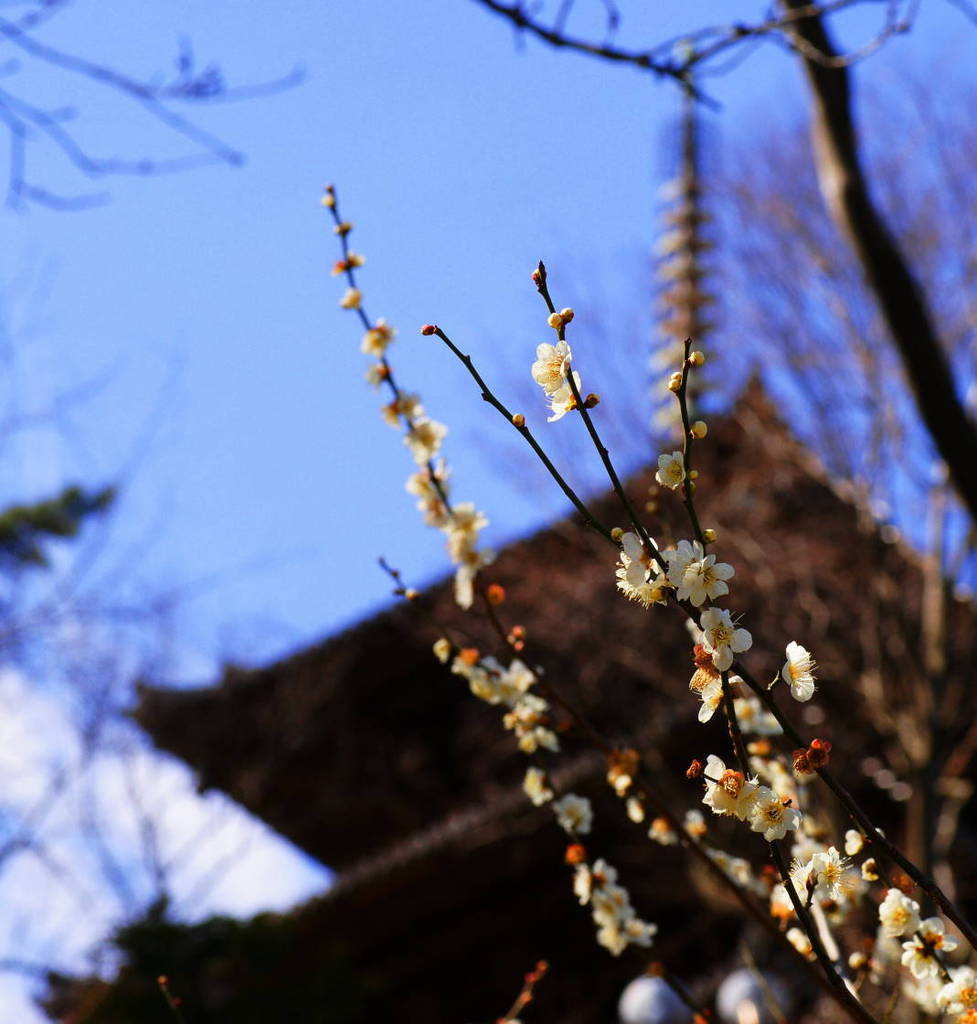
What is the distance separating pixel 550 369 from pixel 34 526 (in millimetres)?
10292

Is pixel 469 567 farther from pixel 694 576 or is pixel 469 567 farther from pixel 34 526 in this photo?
pixel 34 526

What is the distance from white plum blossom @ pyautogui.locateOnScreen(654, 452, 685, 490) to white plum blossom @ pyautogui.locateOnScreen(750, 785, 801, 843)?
341mm

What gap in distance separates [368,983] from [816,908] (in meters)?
4.37

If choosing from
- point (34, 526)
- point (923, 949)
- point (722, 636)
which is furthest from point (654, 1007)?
point (34, 526)

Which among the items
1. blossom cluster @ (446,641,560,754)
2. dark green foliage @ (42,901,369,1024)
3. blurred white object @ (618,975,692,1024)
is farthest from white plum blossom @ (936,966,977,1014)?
dark green foliage @ (42,901,369,1024)

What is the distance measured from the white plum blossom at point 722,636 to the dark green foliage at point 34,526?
10167 mm

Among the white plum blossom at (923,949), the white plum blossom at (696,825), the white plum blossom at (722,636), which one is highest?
the white plum blossom at (722,636)

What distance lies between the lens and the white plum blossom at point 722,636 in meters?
1.27

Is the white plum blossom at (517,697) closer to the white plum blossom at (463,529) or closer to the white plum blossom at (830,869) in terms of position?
the white plum blossom at (463,529)

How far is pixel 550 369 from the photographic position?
139cm

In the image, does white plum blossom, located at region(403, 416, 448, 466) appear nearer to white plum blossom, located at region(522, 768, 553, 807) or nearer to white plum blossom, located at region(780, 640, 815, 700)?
white plum blossom, located at region(522, 768, 553, 807)

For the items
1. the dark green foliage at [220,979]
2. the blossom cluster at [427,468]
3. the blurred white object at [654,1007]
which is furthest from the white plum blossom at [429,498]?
the dark green foliage at [220,979]

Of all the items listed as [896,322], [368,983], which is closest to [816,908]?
[896,322]

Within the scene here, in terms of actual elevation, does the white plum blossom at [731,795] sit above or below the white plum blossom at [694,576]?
below
